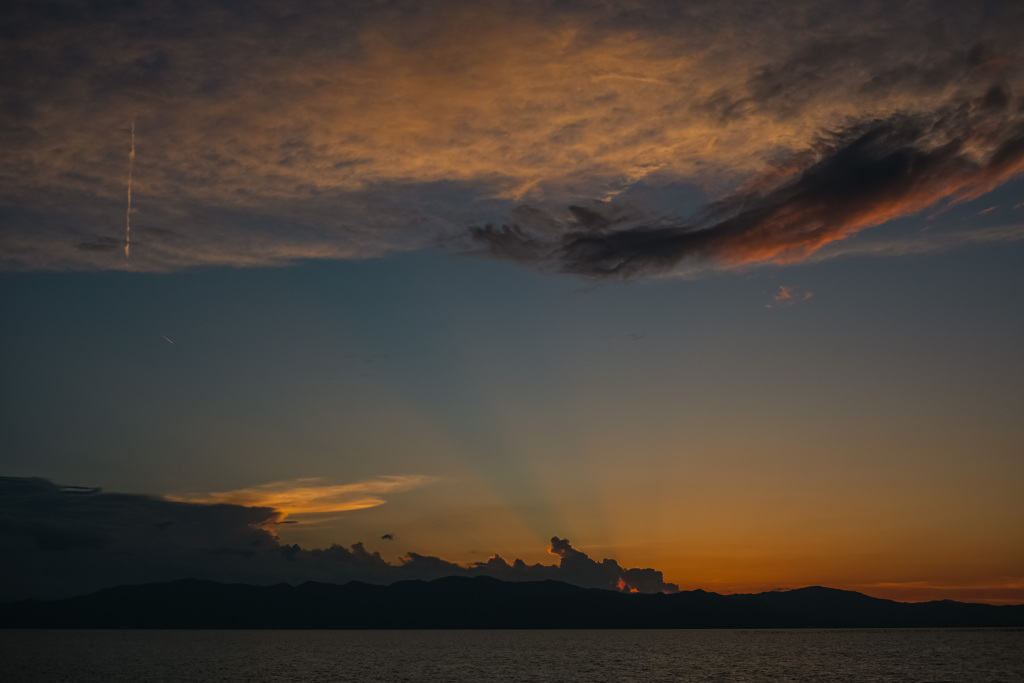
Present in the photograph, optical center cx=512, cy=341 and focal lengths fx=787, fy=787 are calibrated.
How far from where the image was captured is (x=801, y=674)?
178 metres

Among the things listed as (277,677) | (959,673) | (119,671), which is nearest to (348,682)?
(277,677)

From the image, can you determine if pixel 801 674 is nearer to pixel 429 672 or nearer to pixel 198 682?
pixel 429 672

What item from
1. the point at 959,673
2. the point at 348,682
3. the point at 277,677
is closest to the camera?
the point at 348,682

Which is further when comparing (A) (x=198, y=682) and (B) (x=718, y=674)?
(B) (x=718, y=674)

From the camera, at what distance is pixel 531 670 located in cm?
18638

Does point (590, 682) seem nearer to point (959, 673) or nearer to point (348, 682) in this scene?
point (348, 682)

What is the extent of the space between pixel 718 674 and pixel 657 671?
14838mm

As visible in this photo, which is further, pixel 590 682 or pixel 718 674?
pixel 718 674

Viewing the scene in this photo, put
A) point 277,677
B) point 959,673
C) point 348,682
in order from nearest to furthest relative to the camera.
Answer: point 348,682
point 277,677
point 959,673

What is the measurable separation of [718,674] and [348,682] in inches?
3189

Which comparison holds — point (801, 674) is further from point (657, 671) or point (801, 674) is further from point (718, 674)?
point (657, 671)

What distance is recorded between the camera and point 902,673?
182m

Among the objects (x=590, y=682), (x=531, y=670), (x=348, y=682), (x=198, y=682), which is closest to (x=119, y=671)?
(x=198, y=682)

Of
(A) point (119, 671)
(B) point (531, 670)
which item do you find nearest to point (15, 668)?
(A) point (119, 671)
